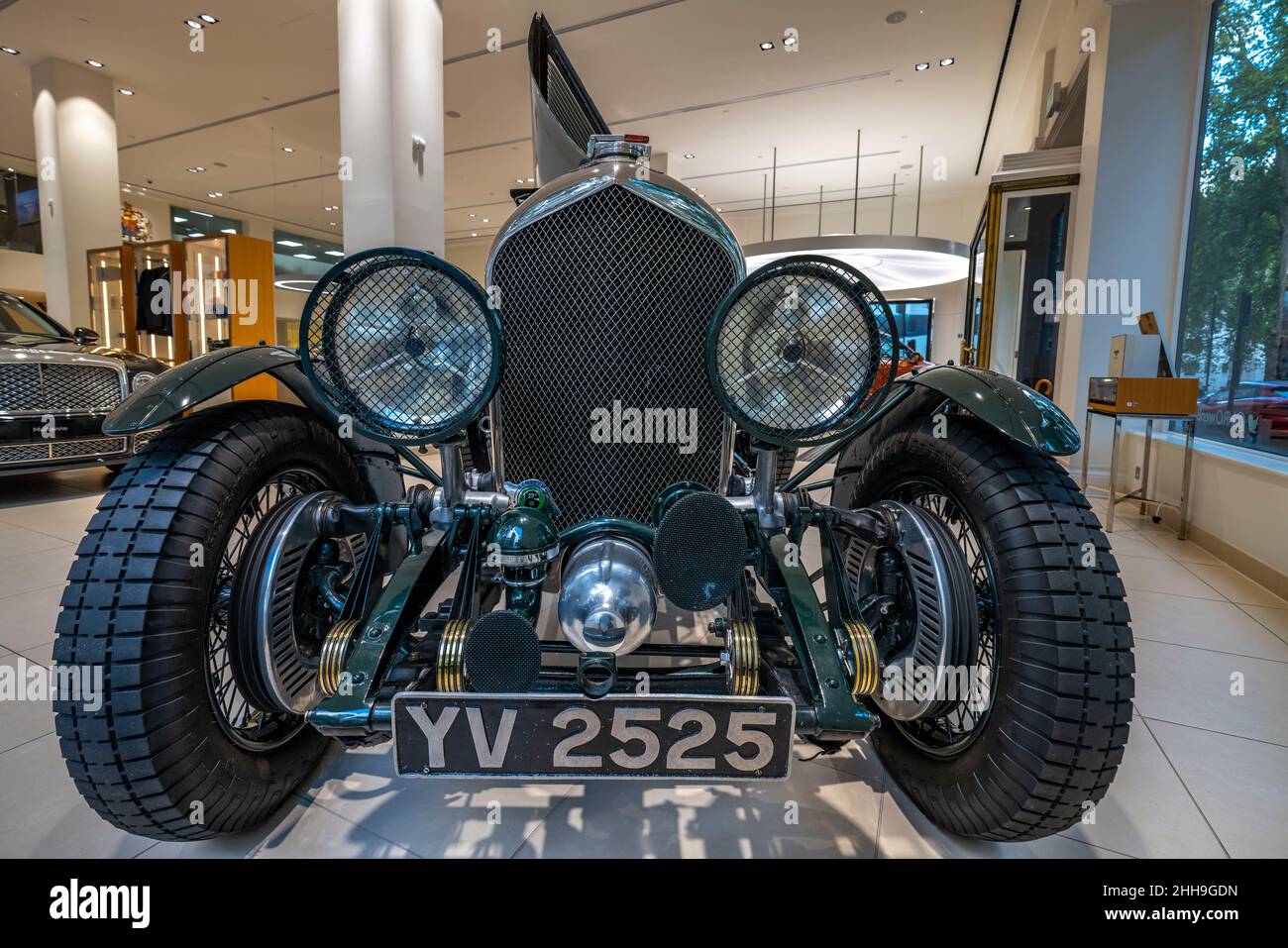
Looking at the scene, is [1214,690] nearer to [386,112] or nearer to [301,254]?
[386,112]

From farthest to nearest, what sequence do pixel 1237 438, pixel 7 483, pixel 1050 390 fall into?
pixel 1050 390, pixel 7 483, pixel 1237 438

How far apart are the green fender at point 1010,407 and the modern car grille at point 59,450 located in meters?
5.31

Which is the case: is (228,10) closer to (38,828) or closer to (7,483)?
(7,483)

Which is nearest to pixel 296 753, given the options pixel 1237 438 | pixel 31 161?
pixel 1237 438

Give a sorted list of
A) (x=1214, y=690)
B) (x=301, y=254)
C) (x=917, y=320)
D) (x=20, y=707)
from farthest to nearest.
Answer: (x=301, y=254)
(x=917, y=320)
(x=1214, y=690)
(x=20, y=707)

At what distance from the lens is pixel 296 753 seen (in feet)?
4.14

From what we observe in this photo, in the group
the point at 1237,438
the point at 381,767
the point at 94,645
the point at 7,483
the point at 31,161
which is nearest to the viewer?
the point at 94,645

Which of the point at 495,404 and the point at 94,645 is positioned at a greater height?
the point at 495,404

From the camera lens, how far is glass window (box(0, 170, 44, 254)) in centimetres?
1184

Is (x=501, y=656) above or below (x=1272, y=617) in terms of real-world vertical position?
above

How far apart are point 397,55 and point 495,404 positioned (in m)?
4.40

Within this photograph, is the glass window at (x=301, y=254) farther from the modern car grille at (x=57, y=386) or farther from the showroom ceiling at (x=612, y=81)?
the modern car grille at (x=57, y=386)

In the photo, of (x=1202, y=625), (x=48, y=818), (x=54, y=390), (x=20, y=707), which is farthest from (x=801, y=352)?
(x=54, y=390)

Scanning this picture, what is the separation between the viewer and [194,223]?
589 inches
